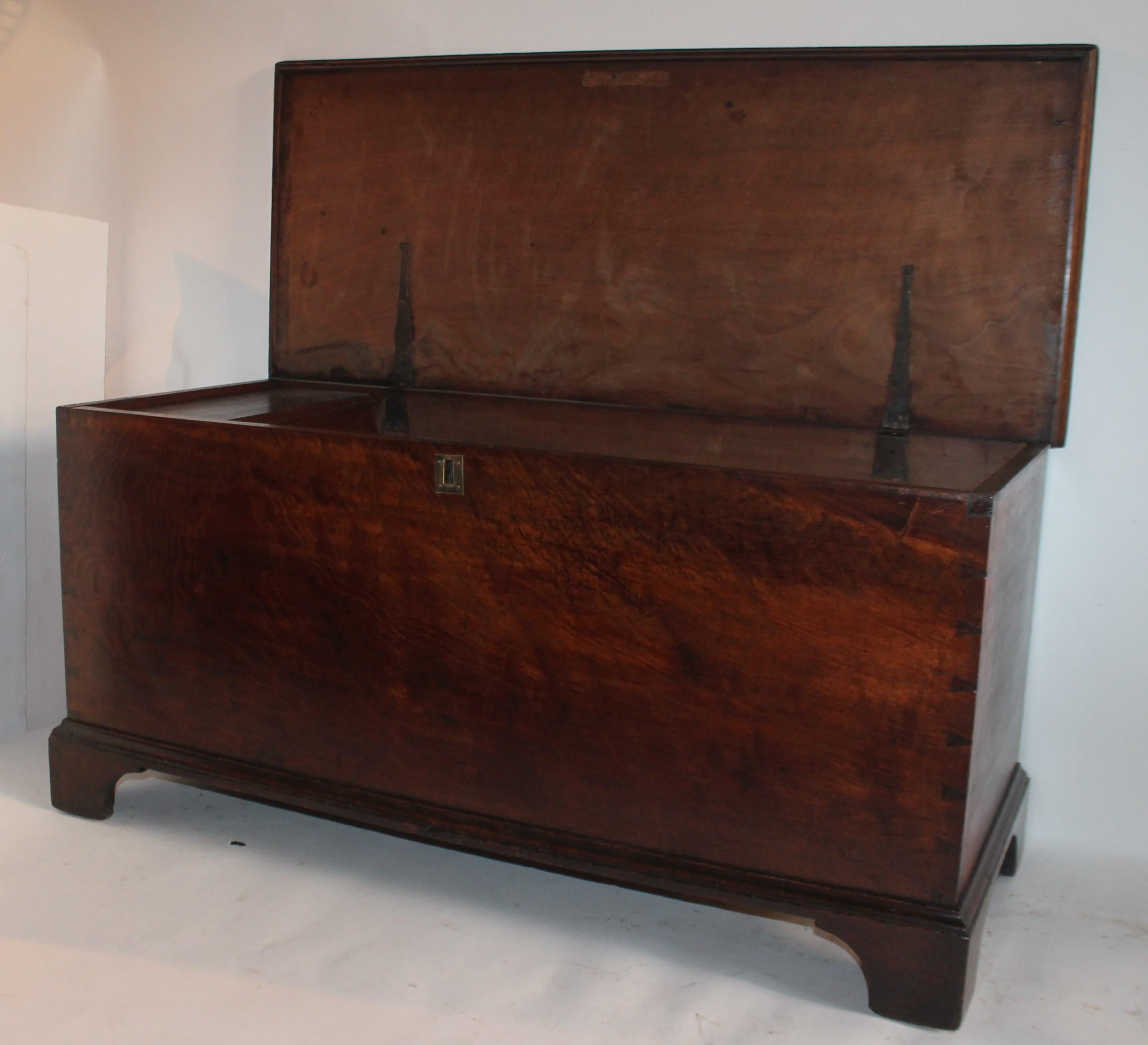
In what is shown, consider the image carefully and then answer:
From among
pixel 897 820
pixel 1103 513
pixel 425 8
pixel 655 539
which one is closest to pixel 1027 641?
pixel 1103 513

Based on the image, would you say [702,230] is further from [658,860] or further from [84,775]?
[84,775]

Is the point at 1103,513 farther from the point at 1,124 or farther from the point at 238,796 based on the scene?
the point at 1,124

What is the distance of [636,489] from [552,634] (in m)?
0.25

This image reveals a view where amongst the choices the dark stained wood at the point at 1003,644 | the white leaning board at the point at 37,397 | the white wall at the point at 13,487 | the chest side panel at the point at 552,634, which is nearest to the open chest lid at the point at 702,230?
the dark stained wood at the point at 1003,644

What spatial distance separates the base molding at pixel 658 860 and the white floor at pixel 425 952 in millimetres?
57

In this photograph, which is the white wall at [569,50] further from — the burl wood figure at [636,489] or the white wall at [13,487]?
the white wall at [13,487]

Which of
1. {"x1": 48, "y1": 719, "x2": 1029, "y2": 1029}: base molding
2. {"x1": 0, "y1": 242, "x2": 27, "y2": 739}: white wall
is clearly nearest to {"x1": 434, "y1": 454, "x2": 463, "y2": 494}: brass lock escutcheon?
{"x1": 48, "y1": 719, "x2": 1029, "y2": 1029}: base molding

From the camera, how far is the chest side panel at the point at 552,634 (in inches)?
60.3

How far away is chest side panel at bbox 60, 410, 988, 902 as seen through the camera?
153cm

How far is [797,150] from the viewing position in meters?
2.07

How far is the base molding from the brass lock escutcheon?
1.65 feet

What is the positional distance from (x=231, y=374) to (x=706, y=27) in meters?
1.25

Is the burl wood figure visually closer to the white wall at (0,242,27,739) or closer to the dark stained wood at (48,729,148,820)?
the dark stained wood at (48,729,148,820)

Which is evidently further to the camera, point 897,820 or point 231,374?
point 231,374
